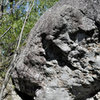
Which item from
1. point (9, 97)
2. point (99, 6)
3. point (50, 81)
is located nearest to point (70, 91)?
point (50, 81)

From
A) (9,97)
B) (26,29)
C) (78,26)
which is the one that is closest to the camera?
(78,26)

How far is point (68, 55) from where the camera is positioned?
237 centimetres

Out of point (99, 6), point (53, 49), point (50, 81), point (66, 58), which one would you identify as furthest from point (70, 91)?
point (99, 6)

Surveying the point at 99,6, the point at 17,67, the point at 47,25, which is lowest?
the point at 17,67

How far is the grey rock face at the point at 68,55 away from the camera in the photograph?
234 cm

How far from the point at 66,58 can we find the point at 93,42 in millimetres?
532

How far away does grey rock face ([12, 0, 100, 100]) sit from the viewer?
2.34 metres

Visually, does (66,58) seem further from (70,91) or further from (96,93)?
(96,93)

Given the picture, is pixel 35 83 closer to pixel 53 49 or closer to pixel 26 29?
pixel 53 49

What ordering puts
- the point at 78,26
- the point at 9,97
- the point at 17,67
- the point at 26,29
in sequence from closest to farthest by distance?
the point at 78,26 < the point at 17,67 < the point at 9,97 < the point at 26,29

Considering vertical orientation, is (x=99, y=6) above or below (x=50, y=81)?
above

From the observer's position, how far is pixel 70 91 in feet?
8.07

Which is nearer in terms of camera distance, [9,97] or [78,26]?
[78,26]

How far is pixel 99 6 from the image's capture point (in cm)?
249
